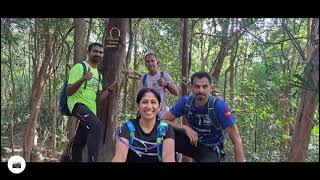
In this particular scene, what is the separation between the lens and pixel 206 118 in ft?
11.2

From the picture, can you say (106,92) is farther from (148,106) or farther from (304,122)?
(304,122)

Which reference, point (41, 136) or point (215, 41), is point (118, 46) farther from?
point (41, 136)

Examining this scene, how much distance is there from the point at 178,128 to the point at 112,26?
138cm

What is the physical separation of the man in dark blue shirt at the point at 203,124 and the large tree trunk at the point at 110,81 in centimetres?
105

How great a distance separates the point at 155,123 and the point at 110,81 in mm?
1583

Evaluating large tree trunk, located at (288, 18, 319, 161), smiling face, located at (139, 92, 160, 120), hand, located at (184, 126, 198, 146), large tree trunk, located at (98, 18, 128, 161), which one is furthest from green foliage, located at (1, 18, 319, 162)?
smiling face, located at (139, 92, 160, 120)

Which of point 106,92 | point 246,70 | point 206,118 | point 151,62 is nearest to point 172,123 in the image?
point 206,118

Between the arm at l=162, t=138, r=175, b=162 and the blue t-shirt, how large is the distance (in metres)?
0.56

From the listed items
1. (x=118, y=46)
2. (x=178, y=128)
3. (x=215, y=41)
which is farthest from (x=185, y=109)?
(x=215, y=41)

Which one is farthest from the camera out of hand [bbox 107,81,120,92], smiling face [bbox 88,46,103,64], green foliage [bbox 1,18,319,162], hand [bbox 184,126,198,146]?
green foliage [bbox 1,18,319,162]

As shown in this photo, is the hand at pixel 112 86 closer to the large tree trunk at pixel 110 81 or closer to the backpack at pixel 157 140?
the large tree trunk at pixel 110 81

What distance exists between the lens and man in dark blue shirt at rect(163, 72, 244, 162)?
3.31 metres
